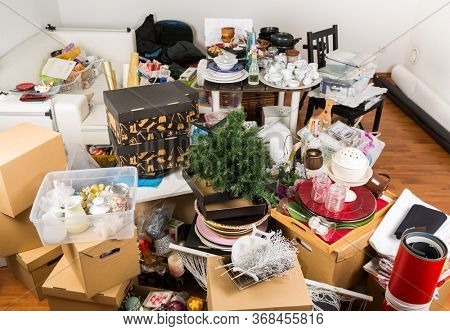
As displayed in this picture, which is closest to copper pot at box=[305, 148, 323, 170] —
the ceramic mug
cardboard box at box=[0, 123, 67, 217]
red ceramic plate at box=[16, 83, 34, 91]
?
the ceramic mug

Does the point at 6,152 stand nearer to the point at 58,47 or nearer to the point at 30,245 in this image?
the point at 30,245

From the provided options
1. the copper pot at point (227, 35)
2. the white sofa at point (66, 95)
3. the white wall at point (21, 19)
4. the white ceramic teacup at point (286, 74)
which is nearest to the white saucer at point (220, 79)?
the white ceramic teacup at point (286, 74)

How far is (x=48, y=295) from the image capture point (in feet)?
6.08

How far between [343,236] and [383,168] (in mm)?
1615

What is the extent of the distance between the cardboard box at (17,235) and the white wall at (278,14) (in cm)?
291

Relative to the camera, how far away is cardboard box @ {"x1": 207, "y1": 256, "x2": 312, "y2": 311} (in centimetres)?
138

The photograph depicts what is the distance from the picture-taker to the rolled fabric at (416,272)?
1.27 metres

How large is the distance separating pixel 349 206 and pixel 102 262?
104 centimetres

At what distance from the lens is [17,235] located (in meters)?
2.03

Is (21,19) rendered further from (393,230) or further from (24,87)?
(393,230)

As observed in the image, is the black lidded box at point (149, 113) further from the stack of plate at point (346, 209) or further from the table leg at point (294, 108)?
the table leg at point (294, 108)

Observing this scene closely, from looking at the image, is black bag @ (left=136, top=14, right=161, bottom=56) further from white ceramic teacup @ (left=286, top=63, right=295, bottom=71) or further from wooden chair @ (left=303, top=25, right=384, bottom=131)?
white ceramic teacup @ (left=286, top=63, right=295, bottom=71)

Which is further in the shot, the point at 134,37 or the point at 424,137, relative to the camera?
the point at 134,37
